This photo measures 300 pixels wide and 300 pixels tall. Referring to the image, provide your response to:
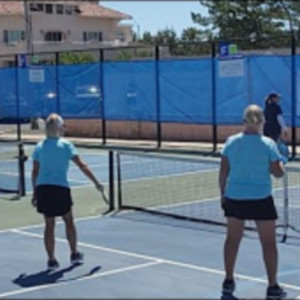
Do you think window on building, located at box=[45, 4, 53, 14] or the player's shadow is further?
window on building, located at box=[45, 4, 53, 14]

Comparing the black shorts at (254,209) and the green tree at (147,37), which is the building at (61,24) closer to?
the green tree at (147,37)

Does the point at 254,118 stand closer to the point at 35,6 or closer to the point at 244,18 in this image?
the point at 244,18

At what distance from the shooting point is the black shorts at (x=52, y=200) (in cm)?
941

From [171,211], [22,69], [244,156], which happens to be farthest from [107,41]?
[244,156]

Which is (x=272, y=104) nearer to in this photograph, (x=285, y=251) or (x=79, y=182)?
(x=79, y=182)

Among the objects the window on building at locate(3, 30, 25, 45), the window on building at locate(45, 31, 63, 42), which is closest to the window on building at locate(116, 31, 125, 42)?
the window on building at locate(45, 31, 63, 42)

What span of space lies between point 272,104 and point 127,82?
8211 mm

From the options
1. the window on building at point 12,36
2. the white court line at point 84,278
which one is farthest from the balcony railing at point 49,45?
the white court line at point 84,278

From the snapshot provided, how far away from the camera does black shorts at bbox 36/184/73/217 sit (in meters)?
9.41

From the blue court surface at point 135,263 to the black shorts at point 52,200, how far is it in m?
0.64

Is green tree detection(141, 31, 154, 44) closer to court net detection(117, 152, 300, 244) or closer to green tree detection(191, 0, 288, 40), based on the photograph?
green tree detection(191, 0, 288, 40)

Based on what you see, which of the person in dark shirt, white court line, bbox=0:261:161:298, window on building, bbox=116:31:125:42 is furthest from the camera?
window on building, bbox=116:31:125:42

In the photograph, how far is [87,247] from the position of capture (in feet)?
35.7

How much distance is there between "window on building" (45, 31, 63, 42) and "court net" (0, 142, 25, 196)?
53.5 m
